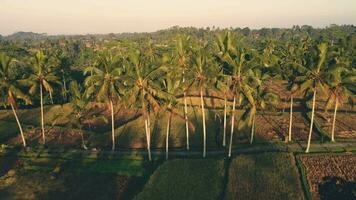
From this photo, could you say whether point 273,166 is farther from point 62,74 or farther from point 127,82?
point 62,74

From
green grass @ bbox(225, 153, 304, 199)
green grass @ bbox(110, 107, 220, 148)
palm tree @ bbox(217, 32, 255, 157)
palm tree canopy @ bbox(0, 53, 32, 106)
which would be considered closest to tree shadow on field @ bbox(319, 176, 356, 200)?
green grass @ bbox(225, 153, 304, 199)

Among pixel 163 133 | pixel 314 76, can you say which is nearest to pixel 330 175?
pixel 314 76

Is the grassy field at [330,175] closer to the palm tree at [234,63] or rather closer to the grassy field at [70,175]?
the palm tree at [234,63]

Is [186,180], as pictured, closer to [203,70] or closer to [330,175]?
[203,70]

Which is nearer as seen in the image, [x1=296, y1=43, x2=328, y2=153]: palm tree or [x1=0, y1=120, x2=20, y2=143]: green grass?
[x1=296, y1=43, x2=328, y2=153]: palm tree

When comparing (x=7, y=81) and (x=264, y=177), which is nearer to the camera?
(x=264, y=177)

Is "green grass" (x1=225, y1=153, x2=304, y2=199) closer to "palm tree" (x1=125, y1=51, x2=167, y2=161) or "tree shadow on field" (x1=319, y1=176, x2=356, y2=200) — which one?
"tree shadow on field" (x1=319, y1=176, x2=356, y2=200)

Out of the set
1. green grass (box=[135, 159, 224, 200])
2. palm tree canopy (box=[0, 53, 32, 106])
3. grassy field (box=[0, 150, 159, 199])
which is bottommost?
grassy field (box=[0, 150, 159, 199])
